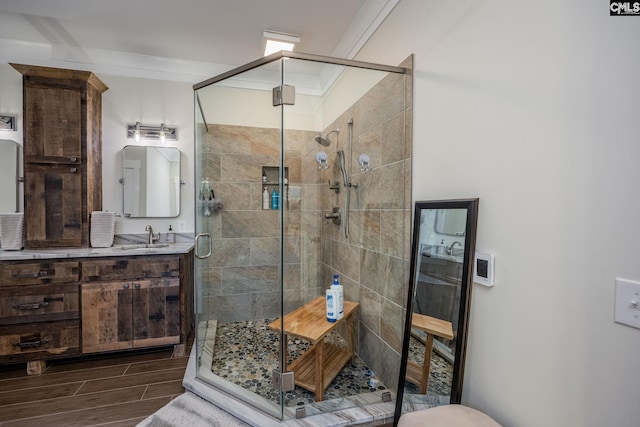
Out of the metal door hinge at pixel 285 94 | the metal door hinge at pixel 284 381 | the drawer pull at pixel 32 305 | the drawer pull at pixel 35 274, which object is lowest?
the metal door hinge at pixel 284 381

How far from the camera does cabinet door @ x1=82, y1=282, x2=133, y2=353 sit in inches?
93.7

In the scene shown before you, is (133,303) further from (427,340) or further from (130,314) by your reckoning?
(427,340)

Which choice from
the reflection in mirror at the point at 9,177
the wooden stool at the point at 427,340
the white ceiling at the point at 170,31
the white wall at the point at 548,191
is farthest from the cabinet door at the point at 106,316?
the white wall at the point at 548,191

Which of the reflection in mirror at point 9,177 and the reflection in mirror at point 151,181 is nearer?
the reflection in mirror at point 9,177

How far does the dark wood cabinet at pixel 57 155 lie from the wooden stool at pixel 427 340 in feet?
9.33

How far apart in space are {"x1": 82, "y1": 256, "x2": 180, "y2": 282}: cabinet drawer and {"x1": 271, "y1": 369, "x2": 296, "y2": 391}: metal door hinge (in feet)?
4.33

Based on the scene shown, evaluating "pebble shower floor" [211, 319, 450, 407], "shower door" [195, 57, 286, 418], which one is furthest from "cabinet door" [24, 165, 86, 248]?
"pebble shower floor" [211, 319, 450, 407]

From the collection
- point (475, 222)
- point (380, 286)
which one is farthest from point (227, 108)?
point (475, 222)

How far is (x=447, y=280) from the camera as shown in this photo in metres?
1.36

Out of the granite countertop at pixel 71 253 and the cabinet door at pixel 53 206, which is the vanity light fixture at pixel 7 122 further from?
the granite countertop at pixel 71 253

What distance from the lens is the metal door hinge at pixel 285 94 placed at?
67.9 inches

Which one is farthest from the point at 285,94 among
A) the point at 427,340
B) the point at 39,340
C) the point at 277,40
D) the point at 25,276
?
the point at 39,340

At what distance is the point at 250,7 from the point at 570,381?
8.82ft

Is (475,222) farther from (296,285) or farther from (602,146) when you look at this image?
(296,285)
